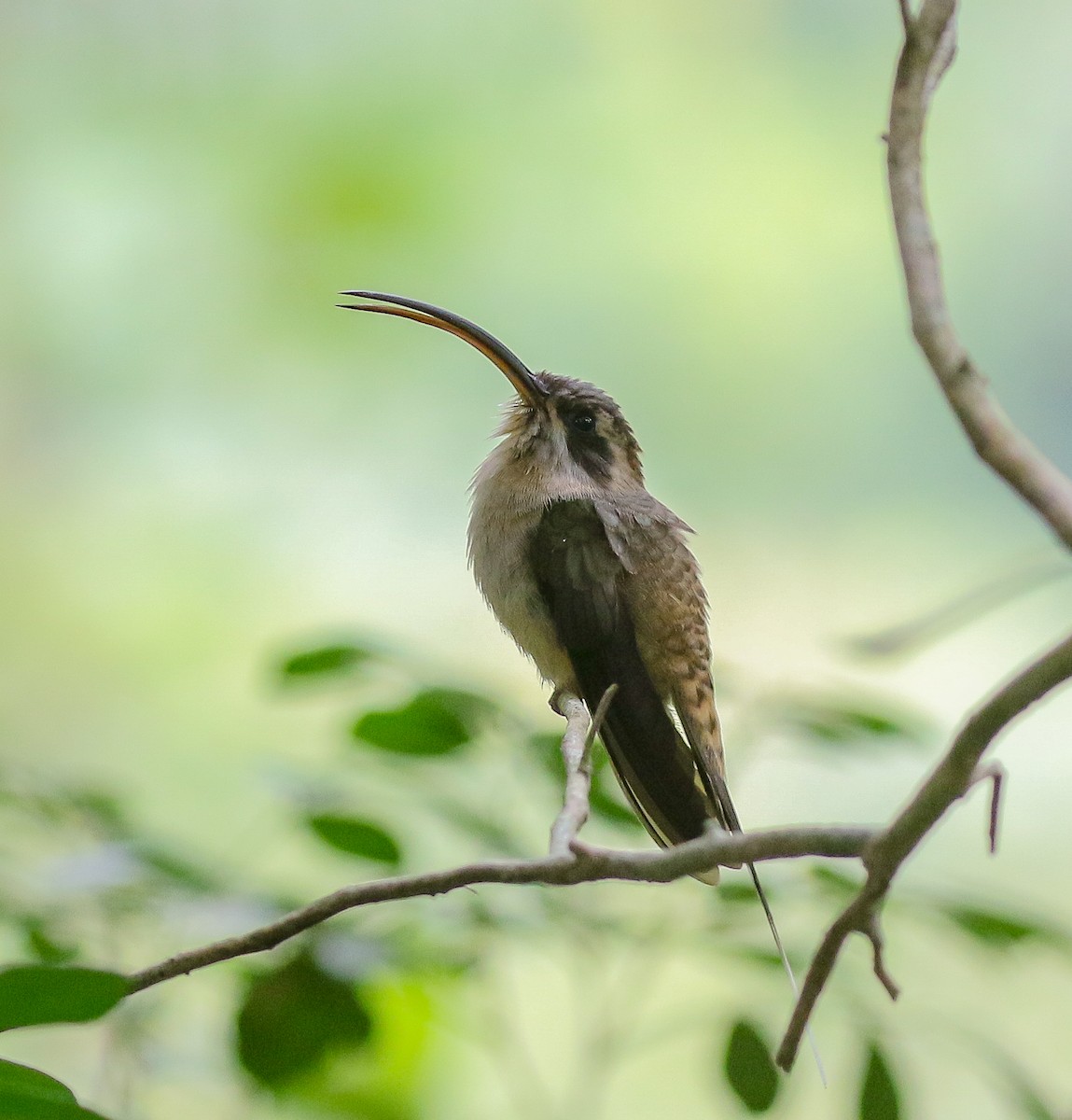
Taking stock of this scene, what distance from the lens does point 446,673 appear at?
1.62m

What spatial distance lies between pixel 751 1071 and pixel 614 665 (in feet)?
2.87

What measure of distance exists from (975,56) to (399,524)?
3209mm

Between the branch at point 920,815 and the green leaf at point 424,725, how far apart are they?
2.15ft

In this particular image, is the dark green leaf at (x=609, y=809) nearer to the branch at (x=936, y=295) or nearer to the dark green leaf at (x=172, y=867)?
the dark green leaf at (x=172, y=867)

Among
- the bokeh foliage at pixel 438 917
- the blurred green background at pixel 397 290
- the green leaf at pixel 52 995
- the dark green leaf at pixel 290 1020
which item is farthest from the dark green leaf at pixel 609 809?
the blurred green background at pixel 397 290

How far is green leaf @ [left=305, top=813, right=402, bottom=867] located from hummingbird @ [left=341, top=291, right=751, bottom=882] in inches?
19.4

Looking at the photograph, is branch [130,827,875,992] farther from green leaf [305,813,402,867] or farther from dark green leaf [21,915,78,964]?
dark green leaf [21,915,78,964]

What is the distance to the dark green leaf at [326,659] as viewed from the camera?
1.51 m

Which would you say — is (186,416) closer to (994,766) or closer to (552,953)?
(552,953)

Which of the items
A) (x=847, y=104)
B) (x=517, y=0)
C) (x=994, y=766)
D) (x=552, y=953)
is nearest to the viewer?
(x=994, y=766)

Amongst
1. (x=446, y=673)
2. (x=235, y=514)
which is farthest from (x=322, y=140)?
(x=446, y=673)

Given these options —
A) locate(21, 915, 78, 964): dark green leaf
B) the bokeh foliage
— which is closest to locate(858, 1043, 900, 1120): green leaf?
the bokeh foliage

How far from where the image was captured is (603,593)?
2082 millimetres

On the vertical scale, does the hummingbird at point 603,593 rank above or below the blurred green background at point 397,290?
below
